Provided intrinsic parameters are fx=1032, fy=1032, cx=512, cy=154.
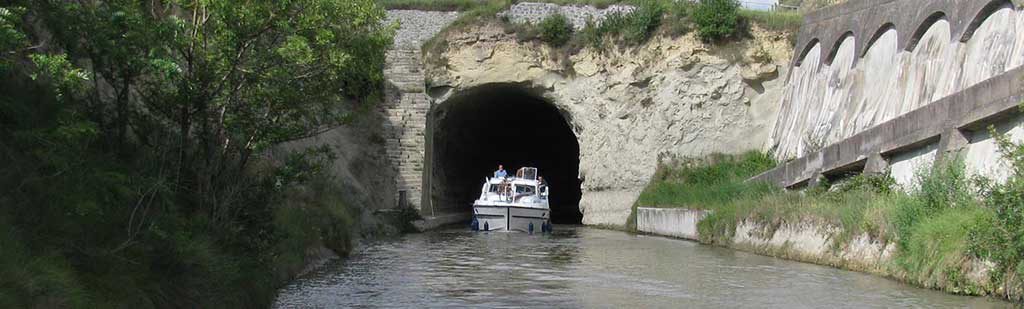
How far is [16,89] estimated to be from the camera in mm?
10117

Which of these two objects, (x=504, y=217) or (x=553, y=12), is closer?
(x=504, y=217)

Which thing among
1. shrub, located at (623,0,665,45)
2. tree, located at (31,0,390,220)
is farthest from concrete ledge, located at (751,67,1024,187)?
shrub, located at (623,0,665,45)

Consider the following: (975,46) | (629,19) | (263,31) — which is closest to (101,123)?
(263,31)

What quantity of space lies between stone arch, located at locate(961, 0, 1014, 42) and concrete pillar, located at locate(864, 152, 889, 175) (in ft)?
10.2

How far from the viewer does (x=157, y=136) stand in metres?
12.0

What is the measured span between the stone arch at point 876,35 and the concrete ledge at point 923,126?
421cm

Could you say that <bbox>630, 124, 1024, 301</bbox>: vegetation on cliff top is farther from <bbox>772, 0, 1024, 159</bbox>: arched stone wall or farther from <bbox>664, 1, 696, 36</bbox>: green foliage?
<bbox>664, 1, 696, 36</bbox>: green foliage

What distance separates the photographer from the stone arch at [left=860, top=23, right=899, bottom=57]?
26000 mm

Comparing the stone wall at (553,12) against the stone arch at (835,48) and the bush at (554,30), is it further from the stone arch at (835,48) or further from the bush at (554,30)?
the stone arch at (835,48)

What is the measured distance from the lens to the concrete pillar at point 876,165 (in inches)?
790

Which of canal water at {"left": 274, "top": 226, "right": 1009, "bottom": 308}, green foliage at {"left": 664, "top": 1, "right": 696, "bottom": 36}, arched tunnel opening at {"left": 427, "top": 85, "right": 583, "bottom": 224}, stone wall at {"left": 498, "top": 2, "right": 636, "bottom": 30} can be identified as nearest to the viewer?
canal water at {"left": 274, "top": 226, "right": 1009, "bottom": 308}

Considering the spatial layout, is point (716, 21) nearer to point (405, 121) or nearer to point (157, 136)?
point (405, 121)

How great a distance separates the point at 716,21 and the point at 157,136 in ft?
85.3

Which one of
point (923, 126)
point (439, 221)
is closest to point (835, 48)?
point (923, 126)
